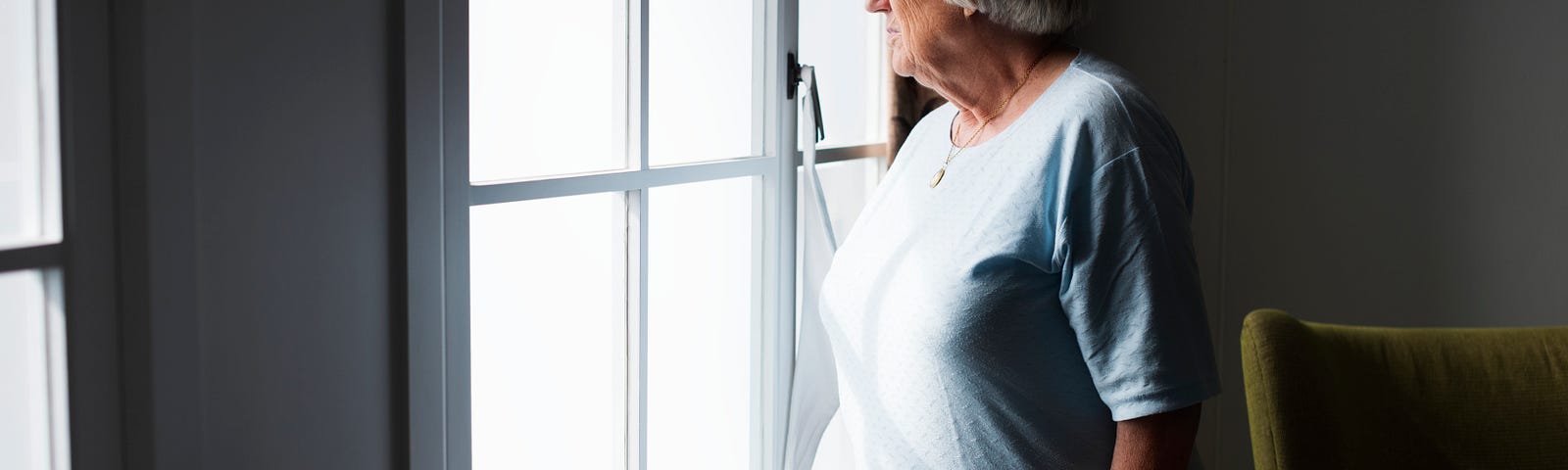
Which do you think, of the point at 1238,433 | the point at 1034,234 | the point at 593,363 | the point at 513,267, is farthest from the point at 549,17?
the point at 1238,433

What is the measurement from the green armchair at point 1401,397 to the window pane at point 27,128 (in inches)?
52.4

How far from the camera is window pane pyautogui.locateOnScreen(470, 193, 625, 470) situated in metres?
1.19

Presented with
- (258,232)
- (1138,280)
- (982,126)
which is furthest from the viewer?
(982,126)

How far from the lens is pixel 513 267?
1227mm

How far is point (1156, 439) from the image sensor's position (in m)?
1.13

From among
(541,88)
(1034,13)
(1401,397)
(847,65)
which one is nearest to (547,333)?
(541,88)

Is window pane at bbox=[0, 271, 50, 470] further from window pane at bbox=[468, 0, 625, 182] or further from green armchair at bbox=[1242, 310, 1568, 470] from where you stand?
green armchair at bbox=[1242, 310, 1568, 470]

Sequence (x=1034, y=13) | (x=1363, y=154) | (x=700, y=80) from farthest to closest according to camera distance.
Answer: (x=1363, y=154) → (x=700, y=80) → (x=1034, y=13)

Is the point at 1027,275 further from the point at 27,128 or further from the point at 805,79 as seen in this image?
the point at 27,128

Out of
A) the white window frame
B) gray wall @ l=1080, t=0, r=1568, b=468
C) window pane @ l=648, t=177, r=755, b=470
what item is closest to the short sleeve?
window pane @ l=648, t=177, r=755, b=470

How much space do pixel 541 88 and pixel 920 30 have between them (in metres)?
0.42

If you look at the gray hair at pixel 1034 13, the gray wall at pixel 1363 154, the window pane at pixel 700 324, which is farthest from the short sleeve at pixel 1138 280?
the gray wall at pixel 1363 154

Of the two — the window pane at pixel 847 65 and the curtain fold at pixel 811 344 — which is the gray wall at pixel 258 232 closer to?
the curtain fold at pixel 811 344

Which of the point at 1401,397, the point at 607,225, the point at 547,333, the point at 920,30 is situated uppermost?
the point at 920,30
